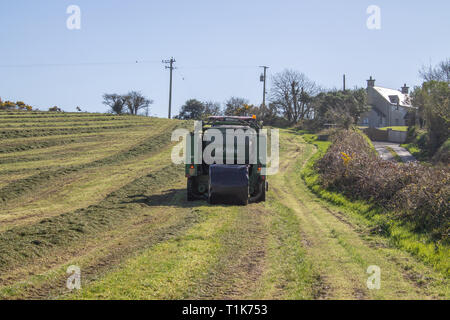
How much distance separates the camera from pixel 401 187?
1420cm

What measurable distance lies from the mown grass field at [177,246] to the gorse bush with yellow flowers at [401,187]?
1100mm

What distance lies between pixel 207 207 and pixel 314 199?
519cm

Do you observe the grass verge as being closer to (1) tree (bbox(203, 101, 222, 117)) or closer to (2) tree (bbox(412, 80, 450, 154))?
(2) tree (bbox(412, 80, 450, 154))

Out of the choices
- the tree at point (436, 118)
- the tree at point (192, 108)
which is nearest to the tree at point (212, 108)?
the tree at point (192, 108)

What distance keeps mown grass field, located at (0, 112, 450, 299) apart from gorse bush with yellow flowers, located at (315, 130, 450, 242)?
1100 millimetres

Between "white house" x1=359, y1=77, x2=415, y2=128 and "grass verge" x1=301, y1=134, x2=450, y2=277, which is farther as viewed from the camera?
"white house" x1=359, y1=77, x2=415, y2=128

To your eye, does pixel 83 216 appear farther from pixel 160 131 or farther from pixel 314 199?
pixel 160 131

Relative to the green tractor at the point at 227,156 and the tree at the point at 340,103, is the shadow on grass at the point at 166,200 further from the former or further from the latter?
the tree at the point at 340,103

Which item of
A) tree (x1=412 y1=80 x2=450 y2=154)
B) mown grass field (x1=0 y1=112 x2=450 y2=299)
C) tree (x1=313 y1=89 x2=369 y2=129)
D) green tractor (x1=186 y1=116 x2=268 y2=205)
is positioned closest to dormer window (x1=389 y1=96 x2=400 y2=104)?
tree (x1=313 y1=89 x2=369 y2=129)

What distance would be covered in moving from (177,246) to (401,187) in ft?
26.0

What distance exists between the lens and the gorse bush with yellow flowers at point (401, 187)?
11.1 metres

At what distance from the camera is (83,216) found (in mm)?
12109

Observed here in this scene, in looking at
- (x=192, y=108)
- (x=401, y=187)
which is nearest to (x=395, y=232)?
(x=401, y=187)

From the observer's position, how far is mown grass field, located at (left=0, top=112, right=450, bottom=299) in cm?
693
